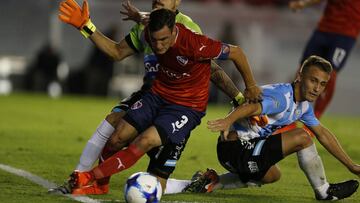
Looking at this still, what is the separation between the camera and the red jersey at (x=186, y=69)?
336 inches

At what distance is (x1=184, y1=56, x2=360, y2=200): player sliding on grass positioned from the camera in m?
8.63

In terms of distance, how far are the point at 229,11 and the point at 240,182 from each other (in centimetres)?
1847

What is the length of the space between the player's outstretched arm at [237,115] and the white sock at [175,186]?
71 cm

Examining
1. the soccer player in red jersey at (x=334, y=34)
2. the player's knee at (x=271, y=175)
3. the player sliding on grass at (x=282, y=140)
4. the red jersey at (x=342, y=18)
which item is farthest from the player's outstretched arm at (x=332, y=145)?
the red jersey at (x=342, y=18)

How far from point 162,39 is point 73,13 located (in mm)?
910

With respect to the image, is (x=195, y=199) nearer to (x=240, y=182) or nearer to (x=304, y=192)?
(x=240, y=182)

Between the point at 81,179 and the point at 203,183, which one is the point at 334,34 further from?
the point at 81,179

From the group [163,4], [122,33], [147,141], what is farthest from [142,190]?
[122,33]

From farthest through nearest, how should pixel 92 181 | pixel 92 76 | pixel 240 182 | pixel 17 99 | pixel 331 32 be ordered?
1. pixel 92 76
2. pixel 17 99
3. pixel 331 32
4. pixel 240 182
5. pixel 92 181

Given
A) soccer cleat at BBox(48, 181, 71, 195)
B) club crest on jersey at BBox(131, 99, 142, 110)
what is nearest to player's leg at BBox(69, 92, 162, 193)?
club crest on jersey at BBox(131, 99, 142, 110)

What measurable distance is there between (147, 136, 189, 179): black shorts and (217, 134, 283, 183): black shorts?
0.42m

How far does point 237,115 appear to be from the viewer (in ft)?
27.5

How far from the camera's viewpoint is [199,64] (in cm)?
877

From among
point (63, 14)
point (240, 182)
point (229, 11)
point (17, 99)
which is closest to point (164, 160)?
point (240, 182)
